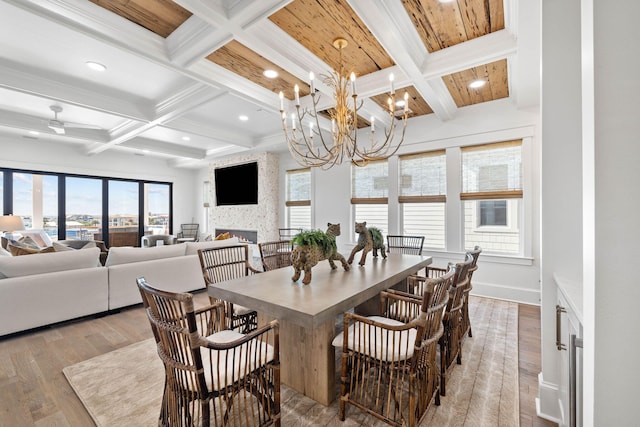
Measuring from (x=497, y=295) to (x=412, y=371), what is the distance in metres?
3.31

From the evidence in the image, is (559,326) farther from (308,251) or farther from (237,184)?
(237,184)

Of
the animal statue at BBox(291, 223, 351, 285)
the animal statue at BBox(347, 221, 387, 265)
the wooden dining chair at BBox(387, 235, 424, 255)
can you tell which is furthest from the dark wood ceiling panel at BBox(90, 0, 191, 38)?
the wooden dining chair at BBox(387, 235, 424, 255)

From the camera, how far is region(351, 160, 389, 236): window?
515cm

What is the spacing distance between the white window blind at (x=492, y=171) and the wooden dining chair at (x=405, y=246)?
3.87 ft

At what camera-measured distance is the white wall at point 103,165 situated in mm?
6059

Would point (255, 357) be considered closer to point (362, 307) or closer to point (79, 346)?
point (362, 307)

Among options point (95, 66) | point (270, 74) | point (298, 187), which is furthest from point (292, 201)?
point (95, 66)

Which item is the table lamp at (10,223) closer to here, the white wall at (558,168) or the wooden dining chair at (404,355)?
the wooden dining chair at (404,355)

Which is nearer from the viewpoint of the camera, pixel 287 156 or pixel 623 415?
pixel 623 415

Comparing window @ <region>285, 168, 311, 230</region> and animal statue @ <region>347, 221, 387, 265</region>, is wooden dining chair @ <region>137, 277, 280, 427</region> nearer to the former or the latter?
animal statue @ <region>347, 221, 387, 265</region>

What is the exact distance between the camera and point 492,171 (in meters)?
4.05

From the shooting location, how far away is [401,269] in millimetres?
2354

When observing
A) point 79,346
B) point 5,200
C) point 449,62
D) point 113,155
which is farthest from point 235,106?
point 5,200

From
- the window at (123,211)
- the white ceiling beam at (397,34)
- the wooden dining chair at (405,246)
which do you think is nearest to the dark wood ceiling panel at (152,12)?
the white ceiling beam at (397,34)
